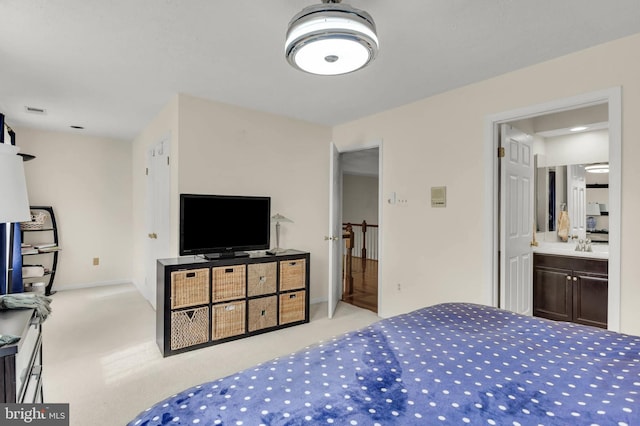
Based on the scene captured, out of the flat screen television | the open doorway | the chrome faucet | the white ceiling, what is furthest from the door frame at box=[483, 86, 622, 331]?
the flat screen television

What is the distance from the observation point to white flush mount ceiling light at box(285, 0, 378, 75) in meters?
1.56

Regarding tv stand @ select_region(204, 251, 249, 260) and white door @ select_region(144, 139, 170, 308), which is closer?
tv stand @ select_region(204, 251, 249, 260)

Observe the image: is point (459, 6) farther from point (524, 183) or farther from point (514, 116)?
point (524, 183)

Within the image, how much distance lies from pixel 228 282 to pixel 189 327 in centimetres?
50

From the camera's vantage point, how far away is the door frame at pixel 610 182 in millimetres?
2219

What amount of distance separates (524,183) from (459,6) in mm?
2200

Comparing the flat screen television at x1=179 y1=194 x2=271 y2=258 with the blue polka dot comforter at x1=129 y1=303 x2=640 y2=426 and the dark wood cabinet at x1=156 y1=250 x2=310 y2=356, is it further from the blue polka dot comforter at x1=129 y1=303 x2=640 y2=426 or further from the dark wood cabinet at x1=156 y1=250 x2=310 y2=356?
the blue polka dot comforter at x1=129 y1=303 x2=640 y2=426

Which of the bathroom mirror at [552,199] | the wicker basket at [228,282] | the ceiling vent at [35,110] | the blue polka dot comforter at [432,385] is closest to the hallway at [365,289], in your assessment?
the wicker basket at [228,282]

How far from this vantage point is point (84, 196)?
5184 millimetres

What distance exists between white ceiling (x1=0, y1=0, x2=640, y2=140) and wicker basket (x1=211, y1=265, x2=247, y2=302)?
1.74 meters

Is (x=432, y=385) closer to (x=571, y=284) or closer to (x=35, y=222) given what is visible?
(x=571, y=284)

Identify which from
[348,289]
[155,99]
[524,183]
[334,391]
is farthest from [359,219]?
[334,391]

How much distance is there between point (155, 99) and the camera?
3.44m

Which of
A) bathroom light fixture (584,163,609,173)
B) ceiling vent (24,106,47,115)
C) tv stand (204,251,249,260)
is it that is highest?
ceiling vent (24,106,47,115)
